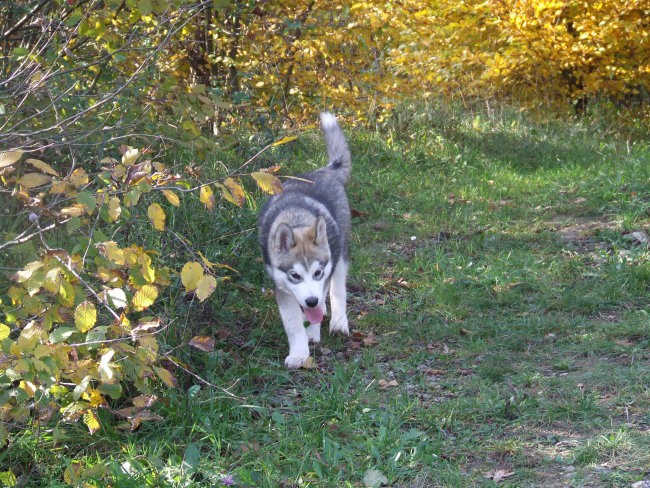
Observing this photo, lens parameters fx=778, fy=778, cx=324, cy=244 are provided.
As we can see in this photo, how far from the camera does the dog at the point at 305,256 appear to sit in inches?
185

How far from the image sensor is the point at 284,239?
4.78 metres

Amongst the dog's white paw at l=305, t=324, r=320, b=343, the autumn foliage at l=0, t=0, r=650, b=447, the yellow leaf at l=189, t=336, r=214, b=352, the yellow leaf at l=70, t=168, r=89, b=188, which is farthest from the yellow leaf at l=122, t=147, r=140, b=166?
the dog's white paw at l=305, t=324, r=320, b=343

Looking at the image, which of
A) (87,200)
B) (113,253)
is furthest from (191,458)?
(87,200)

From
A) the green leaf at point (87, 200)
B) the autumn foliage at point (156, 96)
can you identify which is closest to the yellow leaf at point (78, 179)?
the autumn foliage at point (156, 96)

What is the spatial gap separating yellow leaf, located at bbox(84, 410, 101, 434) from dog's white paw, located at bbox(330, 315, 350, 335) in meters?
2.03

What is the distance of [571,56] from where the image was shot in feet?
31.1

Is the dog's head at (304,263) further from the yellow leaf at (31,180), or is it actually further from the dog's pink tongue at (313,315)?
the yellow leaf at (31,180)

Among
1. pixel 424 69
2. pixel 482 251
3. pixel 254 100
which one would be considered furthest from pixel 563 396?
pixel 424 69

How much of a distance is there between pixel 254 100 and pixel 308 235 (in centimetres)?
321

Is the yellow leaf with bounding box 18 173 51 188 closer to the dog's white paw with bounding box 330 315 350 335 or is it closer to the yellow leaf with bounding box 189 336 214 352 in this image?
the yellow leaf with bounding box 189 336 214 352

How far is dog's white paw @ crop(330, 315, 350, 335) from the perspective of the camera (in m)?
5.15

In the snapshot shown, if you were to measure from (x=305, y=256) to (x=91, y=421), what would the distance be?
5.88 feet

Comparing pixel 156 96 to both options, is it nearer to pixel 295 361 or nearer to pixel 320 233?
pixel 320 233

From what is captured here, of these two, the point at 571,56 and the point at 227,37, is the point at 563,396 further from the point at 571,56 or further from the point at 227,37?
the point at 571,56
